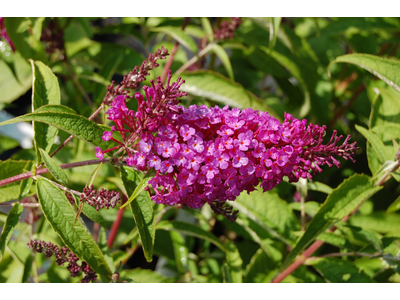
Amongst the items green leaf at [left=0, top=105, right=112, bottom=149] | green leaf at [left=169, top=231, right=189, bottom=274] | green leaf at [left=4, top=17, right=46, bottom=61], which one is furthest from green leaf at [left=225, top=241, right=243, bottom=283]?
green leaf at [left=4, top=17, right=46, bottom=61]

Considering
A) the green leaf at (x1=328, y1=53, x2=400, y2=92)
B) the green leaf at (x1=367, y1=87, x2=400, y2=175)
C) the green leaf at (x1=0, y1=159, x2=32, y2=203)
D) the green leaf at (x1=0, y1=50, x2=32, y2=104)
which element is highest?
the green leaf at (x1=0, y1=50, x2=32, y2=104)

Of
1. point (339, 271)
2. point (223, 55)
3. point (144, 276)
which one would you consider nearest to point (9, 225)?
point (144, 276)

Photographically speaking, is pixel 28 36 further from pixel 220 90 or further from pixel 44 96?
pixel 220 90

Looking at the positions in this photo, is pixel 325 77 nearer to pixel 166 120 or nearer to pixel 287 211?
pixel 287 211

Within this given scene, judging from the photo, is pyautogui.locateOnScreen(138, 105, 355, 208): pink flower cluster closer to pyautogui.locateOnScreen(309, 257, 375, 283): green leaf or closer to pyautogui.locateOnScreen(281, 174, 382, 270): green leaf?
pyautogui.locateOnScreen(281, 174, 382, 270): green leaf

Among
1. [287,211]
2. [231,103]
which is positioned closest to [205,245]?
[287,211]

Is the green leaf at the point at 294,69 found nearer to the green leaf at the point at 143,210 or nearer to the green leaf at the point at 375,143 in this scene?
the green leaf at the point at 375,143

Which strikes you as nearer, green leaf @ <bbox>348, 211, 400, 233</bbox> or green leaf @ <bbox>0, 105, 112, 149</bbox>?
green leaf @ <bbox>0, 105, 112, 149</bbox>
